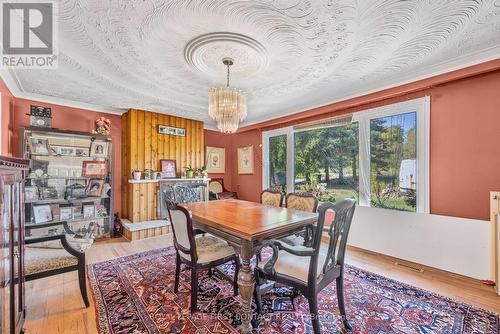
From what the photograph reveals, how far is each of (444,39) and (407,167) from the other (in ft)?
5.03

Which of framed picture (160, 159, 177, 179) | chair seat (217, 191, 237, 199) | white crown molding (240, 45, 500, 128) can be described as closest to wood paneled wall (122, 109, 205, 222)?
framed picture (160, 159, 177, 179)

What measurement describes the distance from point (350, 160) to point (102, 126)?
4.35 meters

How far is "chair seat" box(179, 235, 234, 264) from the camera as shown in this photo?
1.97 m

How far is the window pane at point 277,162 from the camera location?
470 centimetres

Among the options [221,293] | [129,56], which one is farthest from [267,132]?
[221,293]

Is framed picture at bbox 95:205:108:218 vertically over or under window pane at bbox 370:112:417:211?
under

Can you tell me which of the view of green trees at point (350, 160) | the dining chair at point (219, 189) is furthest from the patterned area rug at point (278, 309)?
the dining chair at point (219, 189)

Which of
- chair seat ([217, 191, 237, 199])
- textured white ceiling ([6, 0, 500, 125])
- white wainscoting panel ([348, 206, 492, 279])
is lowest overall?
white wainscoting panel ([348, 206, 492, 279])

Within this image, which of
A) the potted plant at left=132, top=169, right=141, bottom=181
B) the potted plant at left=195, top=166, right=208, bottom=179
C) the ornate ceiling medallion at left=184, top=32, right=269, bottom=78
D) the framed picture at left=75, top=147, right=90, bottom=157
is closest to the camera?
the ornate ceiling medallion at left=184, top=32, right=269, bottom=78

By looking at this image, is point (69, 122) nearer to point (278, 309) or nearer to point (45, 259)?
point (45, 259)

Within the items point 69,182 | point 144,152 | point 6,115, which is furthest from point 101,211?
point 6,115

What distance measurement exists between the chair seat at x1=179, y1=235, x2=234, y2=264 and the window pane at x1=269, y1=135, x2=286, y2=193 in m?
2.67

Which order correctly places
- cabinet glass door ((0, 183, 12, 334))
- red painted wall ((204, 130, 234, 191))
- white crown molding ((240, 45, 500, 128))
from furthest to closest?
red painted wall ((204, 130, 234, 191))
white crown molding ((240, 45, 500, 128))
cabinet glass door ((0, 183, 12, 334))

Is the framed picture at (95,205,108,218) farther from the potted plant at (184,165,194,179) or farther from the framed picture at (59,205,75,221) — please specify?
the potted plant at (184,165,194,179)
